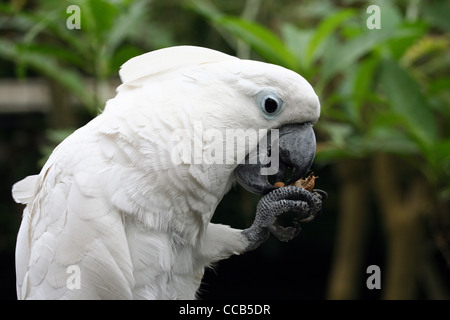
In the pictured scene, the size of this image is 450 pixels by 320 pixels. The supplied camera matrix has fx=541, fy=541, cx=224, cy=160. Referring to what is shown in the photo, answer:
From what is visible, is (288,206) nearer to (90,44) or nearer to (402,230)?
(90,44)

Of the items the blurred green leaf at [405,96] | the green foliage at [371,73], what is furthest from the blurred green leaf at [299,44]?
the blurred green leaf at [405,96]

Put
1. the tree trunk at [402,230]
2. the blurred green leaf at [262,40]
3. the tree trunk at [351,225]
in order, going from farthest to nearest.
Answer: the tree trunk at [351,225]
the tree trunk at [402,230]
the blurred green leaf at [262,40]

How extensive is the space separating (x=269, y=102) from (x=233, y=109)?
97 mm

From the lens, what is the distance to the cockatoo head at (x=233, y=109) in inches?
53.9

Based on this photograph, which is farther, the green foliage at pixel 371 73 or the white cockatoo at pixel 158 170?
the green foliage at pixel 371 73

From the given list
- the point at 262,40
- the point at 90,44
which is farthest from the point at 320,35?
the point at 90,44

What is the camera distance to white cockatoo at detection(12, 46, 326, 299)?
1.36 metres

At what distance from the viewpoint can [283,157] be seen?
1460mm

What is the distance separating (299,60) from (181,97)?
1.06 m

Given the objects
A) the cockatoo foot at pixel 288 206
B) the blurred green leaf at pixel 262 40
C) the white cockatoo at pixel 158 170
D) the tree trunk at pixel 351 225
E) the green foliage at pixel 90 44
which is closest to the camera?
the white cockatoo at pixel 158 170

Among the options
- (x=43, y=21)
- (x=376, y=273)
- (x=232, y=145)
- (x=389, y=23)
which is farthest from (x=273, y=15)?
(x=232, y=145)

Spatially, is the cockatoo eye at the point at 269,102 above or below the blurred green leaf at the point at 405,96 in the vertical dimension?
below

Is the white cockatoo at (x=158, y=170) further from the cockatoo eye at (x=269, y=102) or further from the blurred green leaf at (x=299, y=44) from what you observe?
the blurred green leaf at (x=299, y=44)

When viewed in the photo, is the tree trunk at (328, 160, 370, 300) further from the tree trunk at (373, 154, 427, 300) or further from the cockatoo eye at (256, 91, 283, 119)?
the cockatoo eye at (256, 91, 283, 119)
